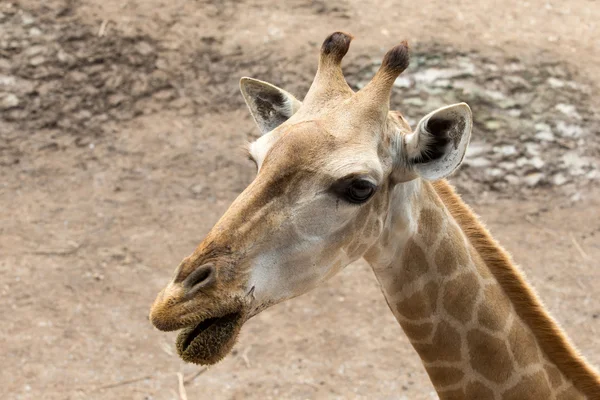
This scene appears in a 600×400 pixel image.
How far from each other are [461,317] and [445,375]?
1.19ft

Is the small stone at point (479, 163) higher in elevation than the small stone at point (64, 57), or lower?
lower

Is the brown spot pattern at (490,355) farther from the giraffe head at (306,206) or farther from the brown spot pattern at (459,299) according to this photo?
the giraffe head at (306,206)

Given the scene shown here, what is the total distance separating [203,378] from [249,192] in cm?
438

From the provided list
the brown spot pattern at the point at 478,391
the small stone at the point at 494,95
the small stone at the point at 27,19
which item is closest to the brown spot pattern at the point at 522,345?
A: the brown spot pattern at the point at 478,391

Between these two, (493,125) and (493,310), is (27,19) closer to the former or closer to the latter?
(493,125)

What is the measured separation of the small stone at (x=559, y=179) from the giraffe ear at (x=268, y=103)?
6326mm

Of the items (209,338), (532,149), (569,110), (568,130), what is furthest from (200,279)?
(569,110)

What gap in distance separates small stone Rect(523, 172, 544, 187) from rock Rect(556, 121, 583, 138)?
0.71m

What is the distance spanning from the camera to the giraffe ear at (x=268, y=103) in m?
4.91

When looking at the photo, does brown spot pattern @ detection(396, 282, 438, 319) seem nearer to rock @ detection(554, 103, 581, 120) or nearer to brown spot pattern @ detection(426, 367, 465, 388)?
brown spot pattern @ detection(426, 367, 465, 388)

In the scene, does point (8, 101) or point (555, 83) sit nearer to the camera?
point (555, 83)

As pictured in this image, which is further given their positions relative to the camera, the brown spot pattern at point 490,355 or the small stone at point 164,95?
the small stone at point 164,95

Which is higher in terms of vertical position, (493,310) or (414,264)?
(414,264)

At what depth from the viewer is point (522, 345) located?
4.52 metres
